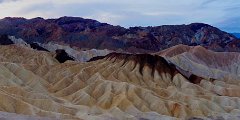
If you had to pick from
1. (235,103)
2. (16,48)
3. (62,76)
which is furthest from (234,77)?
(16,48)

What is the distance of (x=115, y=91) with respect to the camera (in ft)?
409

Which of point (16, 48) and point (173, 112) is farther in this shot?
point (16, 48)

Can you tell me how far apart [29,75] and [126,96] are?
33626 mm

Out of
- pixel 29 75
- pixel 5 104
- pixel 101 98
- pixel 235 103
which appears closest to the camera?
pixel 5 104

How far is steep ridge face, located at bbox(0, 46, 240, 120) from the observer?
99438 millimetres

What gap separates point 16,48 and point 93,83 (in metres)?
66.7

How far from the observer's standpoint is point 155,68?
153m

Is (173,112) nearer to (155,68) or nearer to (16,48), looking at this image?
(155,68)

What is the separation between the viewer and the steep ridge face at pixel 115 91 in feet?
326

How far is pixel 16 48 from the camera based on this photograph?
191625mm

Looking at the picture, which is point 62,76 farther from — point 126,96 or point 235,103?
point 235,103

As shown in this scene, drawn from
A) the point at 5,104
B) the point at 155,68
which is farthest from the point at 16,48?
the point at 5,104

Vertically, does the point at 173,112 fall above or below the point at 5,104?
below

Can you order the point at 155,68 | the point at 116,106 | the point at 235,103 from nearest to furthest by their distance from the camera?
the point at 116,106, the point at 235,103, the point at 155,68
